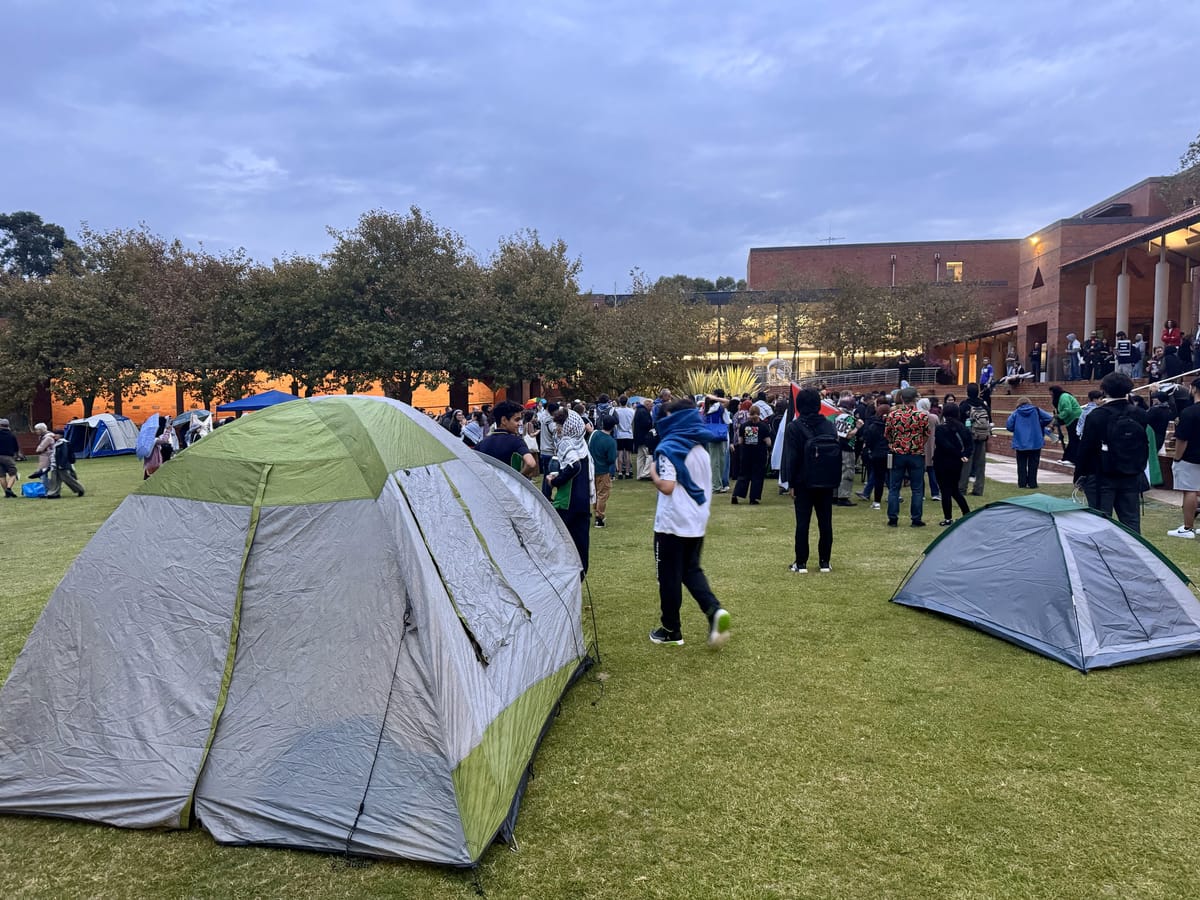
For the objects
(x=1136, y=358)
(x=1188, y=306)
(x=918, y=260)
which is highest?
(x=918, y=260)

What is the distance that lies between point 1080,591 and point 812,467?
246 cm

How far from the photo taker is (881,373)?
35312mm

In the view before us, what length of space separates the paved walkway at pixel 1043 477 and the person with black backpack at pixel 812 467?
7.35 metres

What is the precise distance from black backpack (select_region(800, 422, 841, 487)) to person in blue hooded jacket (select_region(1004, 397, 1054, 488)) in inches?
298

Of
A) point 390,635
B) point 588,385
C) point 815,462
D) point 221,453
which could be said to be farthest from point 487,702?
point 588,385

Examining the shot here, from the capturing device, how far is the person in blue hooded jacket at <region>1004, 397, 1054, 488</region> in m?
12.9

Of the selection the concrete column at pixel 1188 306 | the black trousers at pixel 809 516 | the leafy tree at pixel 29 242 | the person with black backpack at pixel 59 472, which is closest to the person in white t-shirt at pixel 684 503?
the black trousers at pixel 809 516

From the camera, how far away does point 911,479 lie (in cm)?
990

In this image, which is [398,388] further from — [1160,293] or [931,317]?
[1160,293]

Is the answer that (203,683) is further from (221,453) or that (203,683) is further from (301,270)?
(301,270)

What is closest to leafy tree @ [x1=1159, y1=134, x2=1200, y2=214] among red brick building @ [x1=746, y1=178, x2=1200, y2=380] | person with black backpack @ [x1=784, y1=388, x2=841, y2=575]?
red brick building @ [x1=746, y1=178, x2=1200, y2=380]

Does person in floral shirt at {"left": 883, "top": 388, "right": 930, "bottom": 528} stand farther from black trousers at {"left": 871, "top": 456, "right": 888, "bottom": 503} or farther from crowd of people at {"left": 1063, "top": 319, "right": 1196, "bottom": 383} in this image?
crowd of people at {"left": 1063, "top": 319, "right": 1196, "bottom": 383}

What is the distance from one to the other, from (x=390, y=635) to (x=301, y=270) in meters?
27.2

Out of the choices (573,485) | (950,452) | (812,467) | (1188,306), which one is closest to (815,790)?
(573,485)
